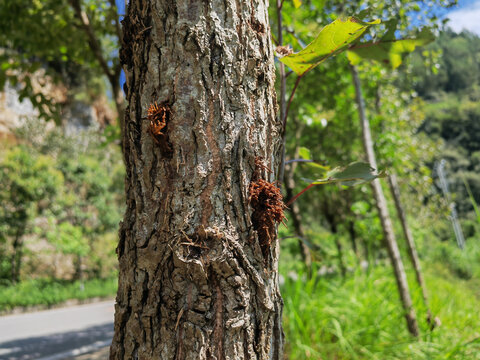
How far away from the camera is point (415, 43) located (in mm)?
1659

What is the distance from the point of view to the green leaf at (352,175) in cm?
132

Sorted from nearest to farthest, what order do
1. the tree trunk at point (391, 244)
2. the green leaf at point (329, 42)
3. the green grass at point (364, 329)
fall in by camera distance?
the green leaf at point (329, 42) → the green grass at point (364, 329) → the tree trunk at point (391, 244)

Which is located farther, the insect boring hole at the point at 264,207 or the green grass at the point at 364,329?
the green grass at the point at 364,329

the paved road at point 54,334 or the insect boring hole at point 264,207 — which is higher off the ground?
the insect boring hole at point 264,207

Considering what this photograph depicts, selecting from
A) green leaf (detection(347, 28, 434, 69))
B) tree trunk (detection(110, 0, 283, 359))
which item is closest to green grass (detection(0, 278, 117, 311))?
tree trunk (detection(110, 0, 283, 359))

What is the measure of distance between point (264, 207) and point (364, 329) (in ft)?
7.98

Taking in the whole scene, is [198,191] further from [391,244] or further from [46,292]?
[46,292]

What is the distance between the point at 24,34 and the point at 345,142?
15.8ft

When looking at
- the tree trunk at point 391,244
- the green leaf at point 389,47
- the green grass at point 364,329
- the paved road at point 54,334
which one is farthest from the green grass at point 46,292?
the green leaf at point 389,47

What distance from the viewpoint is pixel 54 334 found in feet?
24.8

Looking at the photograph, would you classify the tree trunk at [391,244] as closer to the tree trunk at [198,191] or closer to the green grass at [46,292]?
the tree trunk at [198,191]

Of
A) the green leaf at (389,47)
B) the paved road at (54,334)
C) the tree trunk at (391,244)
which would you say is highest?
the green leaf at (389,47)

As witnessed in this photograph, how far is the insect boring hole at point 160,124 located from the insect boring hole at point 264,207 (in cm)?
27

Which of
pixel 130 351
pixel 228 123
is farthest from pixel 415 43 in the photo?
pixel 130 351
